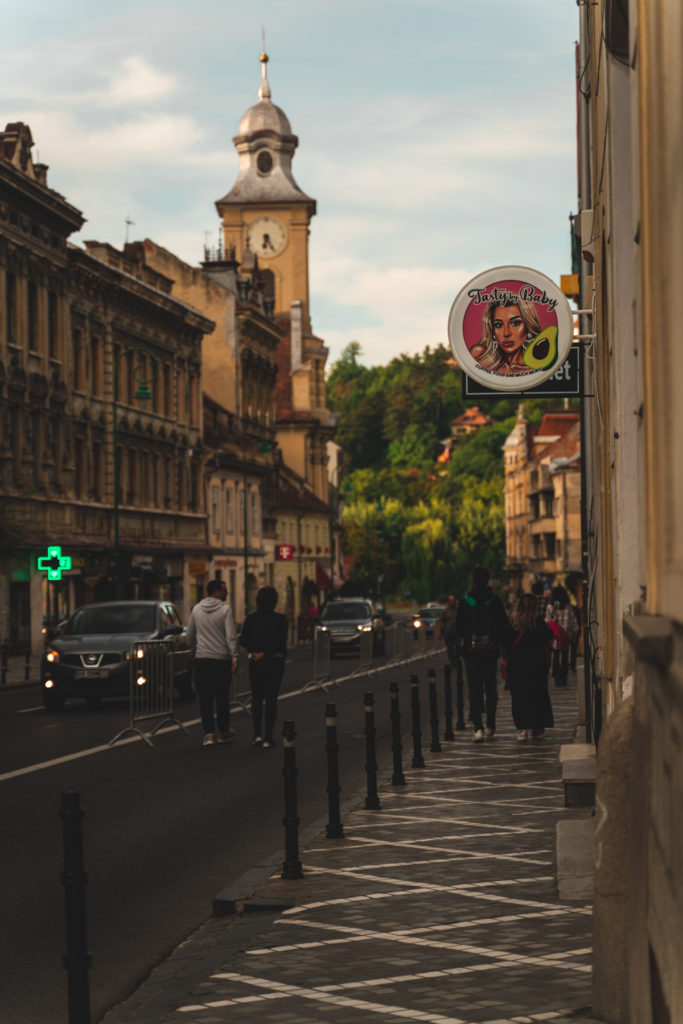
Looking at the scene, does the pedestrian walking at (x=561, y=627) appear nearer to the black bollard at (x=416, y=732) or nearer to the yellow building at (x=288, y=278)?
the black bollard at (x=416, y=732)

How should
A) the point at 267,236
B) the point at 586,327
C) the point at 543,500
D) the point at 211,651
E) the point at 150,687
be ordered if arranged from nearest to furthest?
the point at 586,327, the point at 211,651, the point at 150,687, the point at 267,236, the point at 543,500

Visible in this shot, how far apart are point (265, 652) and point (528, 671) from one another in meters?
2.98

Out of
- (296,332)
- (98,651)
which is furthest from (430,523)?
(98,651)

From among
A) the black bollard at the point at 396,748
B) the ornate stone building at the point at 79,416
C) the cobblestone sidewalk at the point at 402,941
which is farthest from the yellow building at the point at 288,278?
the cobblestone sidewalk at the point at 402,941

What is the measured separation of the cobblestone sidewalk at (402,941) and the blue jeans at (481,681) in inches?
273

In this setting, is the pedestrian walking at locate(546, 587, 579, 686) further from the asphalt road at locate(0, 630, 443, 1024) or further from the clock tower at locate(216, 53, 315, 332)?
the clock tower at locate(216, 53, 315, 332)

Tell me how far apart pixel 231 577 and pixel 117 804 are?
63610 millimetres

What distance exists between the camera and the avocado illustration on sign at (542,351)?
37.5 feet

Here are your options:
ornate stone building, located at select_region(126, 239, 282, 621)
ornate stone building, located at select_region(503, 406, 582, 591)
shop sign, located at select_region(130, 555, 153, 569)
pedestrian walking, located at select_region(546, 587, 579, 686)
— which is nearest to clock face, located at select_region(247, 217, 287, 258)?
ornate stone building, located at select_region(126, 239, 282, 621)

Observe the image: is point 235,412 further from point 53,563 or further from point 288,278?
point 53,563

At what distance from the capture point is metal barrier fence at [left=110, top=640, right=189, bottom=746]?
2080cm

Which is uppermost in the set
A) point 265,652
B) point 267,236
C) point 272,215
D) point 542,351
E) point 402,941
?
point 272,215

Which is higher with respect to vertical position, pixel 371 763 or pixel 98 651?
pixel 98 651

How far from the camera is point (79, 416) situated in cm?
5669
